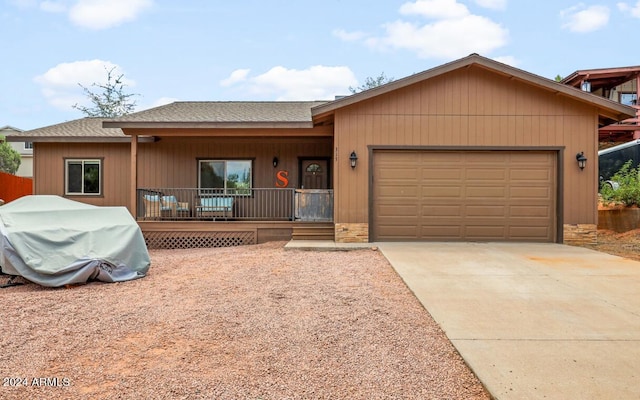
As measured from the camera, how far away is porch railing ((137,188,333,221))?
942 cm

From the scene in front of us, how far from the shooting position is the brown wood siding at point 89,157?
37.4 ft

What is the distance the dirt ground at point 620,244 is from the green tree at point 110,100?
31.1 meters

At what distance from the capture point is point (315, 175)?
11.5m

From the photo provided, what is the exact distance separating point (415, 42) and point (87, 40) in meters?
22.9

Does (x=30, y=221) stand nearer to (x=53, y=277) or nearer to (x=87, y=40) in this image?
(x=53, y=277)

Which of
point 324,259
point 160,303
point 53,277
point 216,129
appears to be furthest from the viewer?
point 216,129

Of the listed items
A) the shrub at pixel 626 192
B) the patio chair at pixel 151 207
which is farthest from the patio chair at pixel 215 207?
the shrub at pixel 626 192

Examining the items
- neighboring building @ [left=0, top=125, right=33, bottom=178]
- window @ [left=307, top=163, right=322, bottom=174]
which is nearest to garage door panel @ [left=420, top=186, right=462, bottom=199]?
window @ [left=307, top=163, right=322, bottom=174]

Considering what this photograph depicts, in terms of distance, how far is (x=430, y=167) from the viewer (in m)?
8.68

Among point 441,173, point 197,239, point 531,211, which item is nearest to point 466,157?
point 441,173

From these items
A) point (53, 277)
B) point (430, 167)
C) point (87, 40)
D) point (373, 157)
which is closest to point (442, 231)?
point (430, 167)

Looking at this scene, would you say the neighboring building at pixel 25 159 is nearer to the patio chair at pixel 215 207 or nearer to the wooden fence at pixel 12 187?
the wooden fence at pixel 12 187

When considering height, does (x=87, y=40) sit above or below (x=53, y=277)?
above

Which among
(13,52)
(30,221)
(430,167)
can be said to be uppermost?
(13,52)
